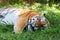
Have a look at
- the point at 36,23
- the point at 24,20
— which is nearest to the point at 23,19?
the point at 24,20

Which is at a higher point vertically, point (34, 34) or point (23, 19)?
point (23, 19)

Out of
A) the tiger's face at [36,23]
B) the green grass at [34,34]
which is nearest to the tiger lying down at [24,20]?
the tiger's face at [36,23]

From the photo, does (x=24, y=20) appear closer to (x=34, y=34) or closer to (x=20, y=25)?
(x=20, y=25)

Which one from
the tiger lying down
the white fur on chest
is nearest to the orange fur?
the tiger lying down

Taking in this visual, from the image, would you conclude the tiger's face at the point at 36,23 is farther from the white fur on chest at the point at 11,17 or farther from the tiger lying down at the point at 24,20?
the white fur on chest at the point at 11,17

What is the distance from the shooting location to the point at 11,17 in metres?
6.20

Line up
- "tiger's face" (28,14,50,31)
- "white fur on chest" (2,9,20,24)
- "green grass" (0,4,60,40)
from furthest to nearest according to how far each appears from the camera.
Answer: "white fur on chest" (2,9,20,24) → "tiger's face" (28,14,50,31) → "green grass" (0,4,60,40)

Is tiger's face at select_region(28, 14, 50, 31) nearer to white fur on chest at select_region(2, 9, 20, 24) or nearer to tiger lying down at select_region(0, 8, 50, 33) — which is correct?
tiger lying down at select_region(0, 8, 50, 33)

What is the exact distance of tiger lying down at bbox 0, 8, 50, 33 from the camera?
5.49m

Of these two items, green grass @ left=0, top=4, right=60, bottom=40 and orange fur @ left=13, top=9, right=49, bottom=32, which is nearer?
green grass @ left=0, top=4, right=60, bottom=40

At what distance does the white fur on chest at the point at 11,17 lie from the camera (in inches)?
238

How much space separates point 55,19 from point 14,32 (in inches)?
63.9

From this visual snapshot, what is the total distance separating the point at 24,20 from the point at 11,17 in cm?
67

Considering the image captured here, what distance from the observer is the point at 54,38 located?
16.4 feet
